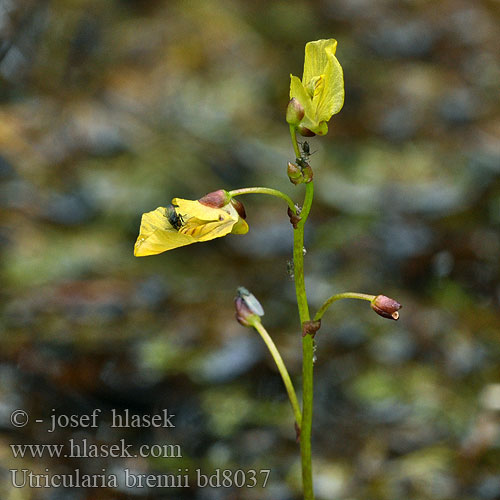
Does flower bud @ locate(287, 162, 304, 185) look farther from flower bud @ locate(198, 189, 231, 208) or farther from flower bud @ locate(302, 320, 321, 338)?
flower bud @ locate(302, 320, 321, 338)

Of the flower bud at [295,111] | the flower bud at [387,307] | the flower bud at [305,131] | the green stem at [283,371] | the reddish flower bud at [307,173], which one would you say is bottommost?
the green stem at [283,371]

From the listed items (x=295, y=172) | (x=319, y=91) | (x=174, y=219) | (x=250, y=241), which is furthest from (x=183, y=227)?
(x=250, y=241)

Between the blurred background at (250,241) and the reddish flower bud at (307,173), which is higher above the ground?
the reddish flower bud at (307,173)

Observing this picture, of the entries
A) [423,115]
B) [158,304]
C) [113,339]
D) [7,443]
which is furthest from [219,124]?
[7,443]

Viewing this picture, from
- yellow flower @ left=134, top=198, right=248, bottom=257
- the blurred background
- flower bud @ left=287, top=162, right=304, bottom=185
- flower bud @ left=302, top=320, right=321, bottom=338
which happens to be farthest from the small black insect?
the blurred background

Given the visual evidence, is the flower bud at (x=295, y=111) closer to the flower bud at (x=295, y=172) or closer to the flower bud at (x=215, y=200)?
the flower bud at (x=295, y=172)

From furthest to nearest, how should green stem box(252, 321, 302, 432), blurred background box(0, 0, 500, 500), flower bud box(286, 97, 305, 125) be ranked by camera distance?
blurred background box(0, 0, 500, 500) < green stem box(252, 321, 302, 432) < flower bud box(286, 97, 305, 125)

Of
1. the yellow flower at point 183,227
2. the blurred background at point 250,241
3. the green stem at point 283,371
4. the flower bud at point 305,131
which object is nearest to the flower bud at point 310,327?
the green stem at point 283,371
